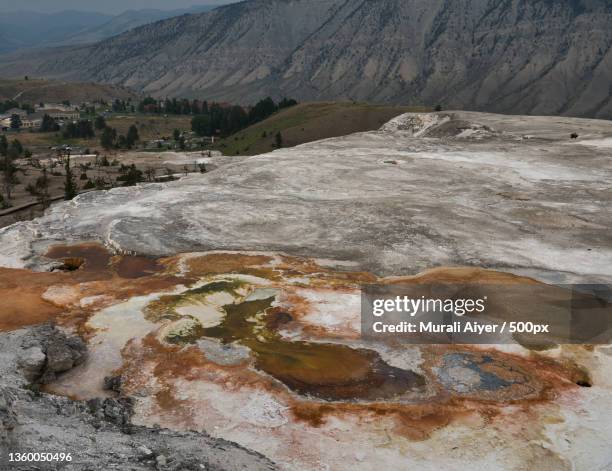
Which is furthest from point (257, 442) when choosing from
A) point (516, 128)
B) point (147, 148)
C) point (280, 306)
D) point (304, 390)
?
point (147, 148)

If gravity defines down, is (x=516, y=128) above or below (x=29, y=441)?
above

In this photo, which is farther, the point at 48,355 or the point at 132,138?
the point at 132,138

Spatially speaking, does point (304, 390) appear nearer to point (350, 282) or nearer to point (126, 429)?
point (126, 429)

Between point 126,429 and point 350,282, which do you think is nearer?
point 126,429

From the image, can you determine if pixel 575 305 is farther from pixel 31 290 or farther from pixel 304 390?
pixel 31 290

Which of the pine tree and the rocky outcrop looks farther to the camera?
the pine tree

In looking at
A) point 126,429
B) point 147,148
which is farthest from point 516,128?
point 147,148

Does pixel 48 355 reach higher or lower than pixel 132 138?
higher

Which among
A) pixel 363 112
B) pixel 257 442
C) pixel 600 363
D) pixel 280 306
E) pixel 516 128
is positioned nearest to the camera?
pixel 257 442

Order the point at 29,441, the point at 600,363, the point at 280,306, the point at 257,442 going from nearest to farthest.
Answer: the point at 29,441, the point at 257,442, the point at 600,363, the point at 280,306

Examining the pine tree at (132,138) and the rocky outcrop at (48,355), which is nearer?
the rocky outcrop at (48,355)
